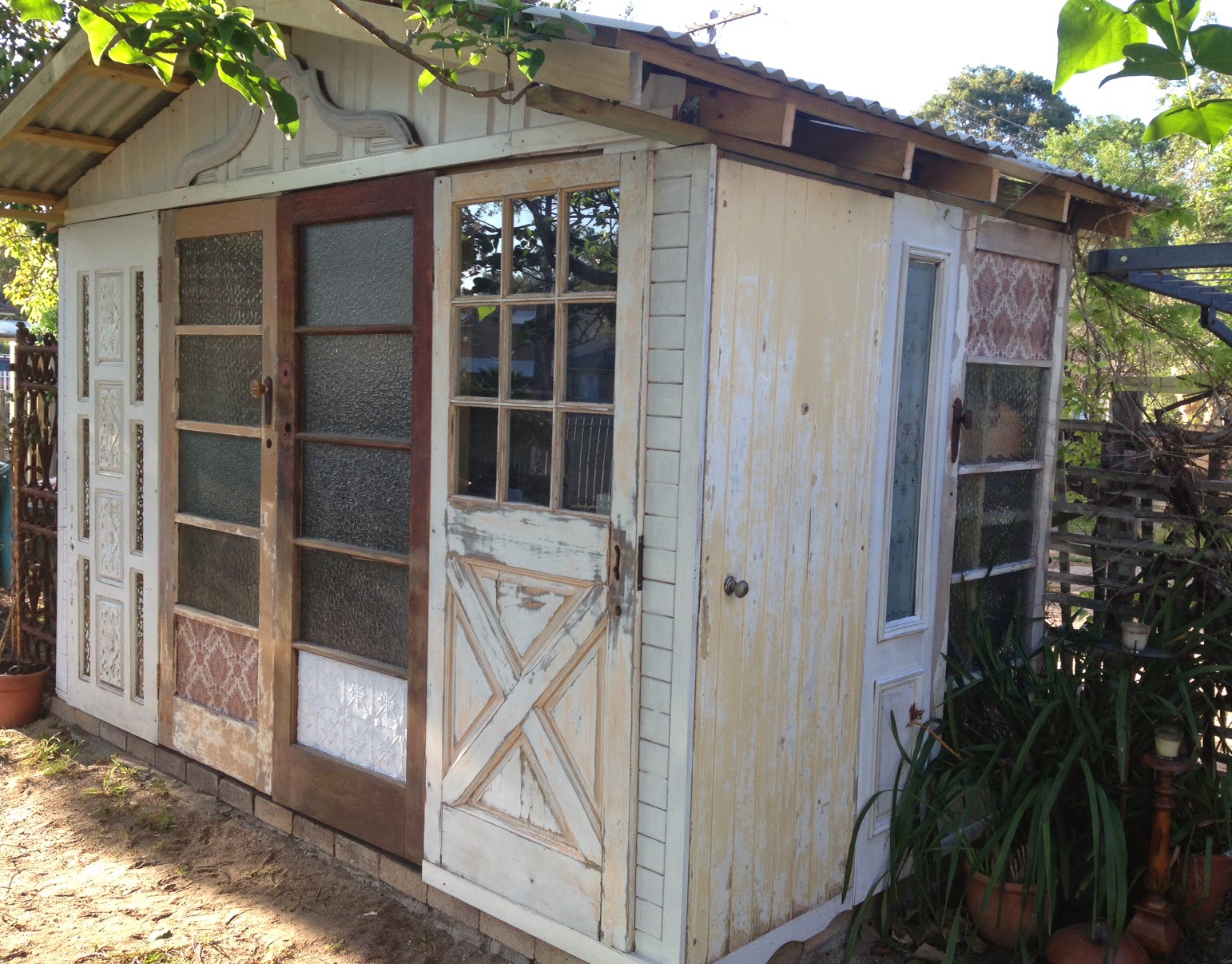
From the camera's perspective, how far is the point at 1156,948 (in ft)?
11.2

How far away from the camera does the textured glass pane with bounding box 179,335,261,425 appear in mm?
4523

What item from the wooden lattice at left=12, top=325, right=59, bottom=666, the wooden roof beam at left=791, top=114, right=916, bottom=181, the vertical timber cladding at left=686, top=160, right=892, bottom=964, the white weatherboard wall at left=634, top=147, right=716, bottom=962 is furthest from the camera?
the wooden lattice at left=12, top=325, right=59, bottom=666

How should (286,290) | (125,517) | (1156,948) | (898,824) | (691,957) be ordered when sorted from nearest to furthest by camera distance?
1. (691,957)
2. (1156,948)
3. (898,824)
4. (286,290)
5. (125,517)

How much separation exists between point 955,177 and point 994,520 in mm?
1373

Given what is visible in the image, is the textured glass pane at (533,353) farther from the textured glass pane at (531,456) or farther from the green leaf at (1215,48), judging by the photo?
the green leaf at (1215,48)

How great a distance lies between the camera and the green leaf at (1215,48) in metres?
1.01

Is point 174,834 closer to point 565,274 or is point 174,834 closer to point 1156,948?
point 565,274

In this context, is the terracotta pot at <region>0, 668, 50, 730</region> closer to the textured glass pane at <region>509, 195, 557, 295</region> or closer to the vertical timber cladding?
the textured glass pane at <region>509, 195, 557, 295</region>

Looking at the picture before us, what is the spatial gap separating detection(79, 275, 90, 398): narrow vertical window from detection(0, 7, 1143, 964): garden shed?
0.70 meters

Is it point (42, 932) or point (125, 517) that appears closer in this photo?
point (42, 932)

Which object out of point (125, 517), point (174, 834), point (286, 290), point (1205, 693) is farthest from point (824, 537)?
point (125, 517)

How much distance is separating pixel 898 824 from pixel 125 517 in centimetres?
378

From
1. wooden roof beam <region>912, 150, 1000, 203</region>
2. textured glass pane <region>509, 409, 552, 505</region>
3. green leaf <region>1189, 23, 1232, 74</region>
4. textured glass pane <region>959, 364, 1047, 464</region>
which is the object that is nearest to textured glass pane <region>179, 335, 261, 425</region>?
textured glass pane <region>509, 409, 552, 505</region>

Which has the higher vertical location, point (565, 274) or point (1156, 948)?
point (565, 274)
